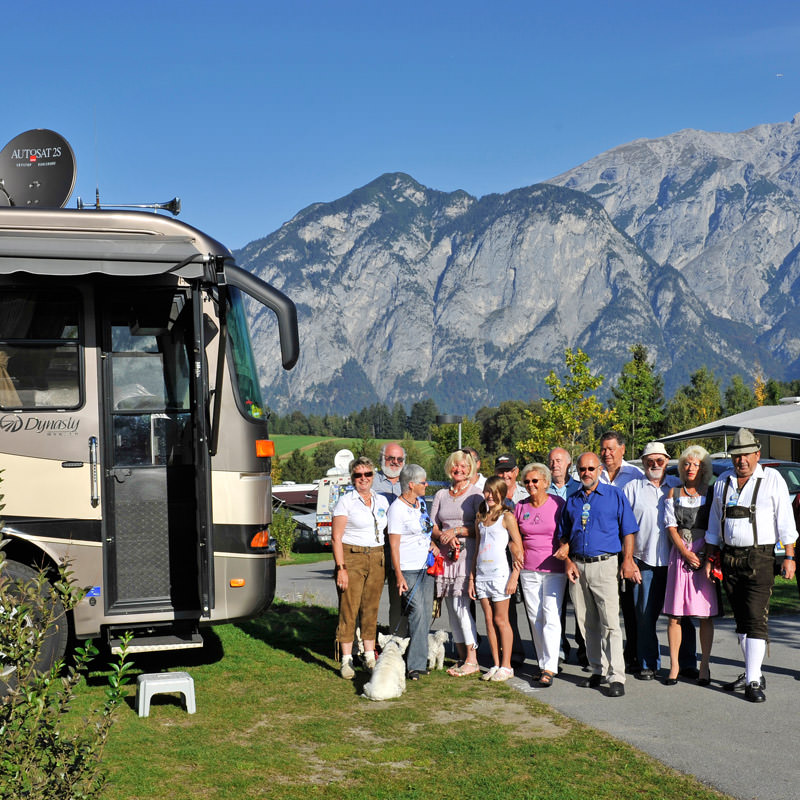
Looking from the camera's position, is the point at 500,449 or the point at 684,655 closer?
the point at 684,655

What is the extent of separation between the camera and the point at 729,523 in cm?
728

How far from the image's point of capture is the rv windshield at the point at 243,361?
7.43m

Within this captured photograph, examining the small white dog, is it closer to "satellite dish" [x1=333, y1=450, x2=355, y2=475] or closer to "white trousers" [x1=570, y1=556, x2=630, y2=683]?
"white trousers" [x1=570, y1=556, x2=630, y2=683]

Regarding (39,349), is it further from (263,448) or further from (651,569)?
(651,569)

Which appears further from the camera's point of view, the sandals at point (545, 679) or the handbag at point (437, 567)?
the handbag at point (437, 567)

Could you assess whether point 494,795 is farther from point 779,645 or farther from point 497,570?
point 779,645

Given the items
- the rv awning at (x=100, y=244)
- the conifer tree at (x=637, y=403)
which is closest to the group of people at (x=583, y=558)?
the rv awning at (x=100, y=244)

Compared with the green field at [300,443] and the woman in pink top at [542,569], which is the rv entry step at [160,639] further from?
the green field at [300,443]

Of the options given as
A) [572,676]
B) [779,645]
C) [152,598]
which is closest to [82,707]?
[152,598]

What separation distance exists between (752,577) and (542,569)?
5.14ft

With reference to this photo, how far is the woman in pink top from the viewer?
7730mm

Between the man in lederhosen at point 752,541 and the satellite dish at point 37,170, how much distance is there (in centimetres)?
620

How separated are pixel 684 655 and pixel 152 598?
13.7 ft

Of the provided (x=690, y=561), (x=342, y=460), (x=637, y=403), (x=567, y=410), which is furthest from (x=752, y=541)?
(x=637, y=403)
